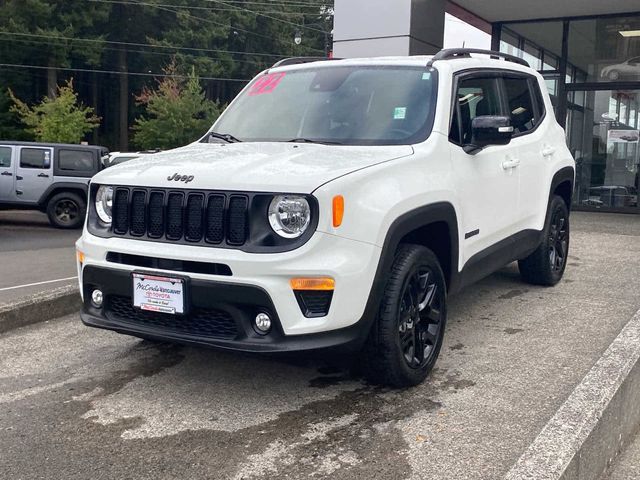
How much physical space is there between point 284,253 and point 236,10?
49962 millimetres

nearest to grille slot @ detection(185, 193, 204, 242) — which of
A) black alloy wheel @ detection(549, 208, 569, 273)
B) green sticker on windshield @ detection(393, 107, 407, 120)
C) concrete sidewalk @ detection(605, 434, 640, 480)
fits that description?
green sticker on windshield @ detection(393, 107, 407, 120)

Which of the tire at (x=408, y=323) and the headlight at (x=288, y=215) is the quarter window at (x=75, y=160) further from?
the headlight at (x=288, y=215)

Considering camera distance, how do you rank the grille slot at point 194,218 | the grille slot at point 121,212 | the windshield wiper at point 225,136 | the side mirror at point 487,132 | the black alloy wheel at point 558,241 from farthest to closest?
the black alloy wheel at point 558,241 → the windshield wiper at point 225,136 → the side mirror at point 487,132 → the grille slot at point 121,212 → the grille slot at point 194,218

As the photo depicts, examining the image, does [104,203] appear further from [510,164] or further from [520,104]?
[520,104]

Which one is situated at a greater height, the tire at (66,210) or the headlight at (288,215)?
the headlight at (288,215)

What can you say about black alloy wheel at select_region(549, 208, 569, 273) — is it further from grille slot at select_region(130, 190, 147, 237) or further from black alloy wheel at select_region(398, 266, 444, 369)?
grille slot at select_region(130, 190, 147, 237)

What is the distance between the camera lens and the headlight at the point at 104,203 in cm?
393

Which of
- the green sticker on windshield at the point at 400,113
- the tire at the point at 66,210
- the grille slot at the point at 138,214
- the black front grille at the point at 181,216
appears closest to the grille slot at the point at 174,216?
the black front grille at the point at 181,216

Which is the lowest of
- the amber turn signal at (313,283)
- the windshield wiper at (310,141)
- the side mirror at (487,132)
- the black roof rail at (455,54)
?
the amber turn signal at (313,283)

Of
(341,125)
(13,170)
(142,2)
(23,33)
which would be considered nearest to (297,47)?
(142,2)

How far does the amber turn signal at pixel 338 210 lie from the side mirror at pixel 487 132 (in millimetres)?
1463

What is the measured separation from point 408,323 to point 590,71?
36.9 ft

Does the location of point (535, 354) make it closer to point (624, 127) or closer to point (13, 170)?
point (624, 127)

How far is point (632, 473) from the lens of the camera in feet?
10.9
